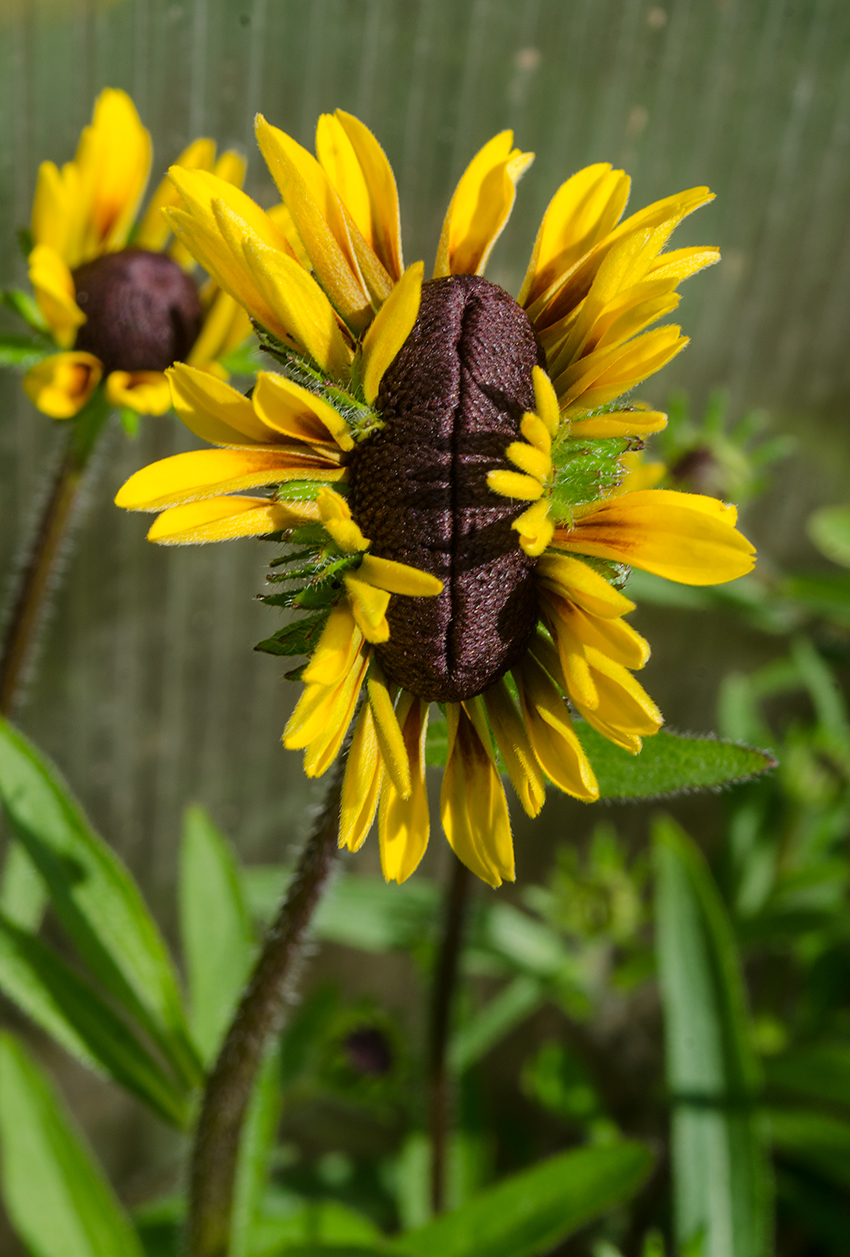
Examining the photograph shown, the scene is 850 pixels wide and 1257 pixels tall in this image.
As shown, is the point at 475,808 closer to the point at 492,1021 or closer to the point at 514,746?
the point at 514,746

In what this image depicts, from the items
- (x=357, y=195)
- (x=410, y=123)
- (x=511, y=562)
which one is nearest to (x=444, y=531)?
(x=511, y=562)

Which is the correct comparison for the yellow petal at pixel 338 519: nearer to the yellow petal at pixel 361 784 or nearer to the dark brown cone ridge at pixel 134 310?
the yellow petal at pixel 361 784

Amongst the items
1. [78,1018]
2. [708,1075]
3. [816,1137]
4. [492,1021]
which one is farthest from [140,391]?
[816,1137]

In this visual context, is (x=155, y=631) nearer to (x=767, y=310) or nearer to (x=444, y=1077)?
(x=444, y=1077)

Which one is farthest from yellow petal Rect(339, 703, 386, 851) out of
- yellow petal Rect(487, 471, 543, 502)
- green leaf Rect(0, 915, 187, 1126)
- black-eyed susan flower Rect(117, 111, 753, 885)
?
green leaf Rect(0, 915, 187, 1126)

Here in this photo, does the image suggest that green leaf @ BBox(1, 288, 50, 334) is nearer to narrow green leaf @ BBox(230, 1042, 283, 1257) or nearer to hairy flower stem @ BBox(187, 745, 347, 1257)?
hairy flower stem @ BBox(187, 745, 347, 1257)

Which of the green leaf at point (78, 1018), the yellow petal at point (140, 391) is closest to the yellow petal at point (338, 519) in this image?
the yellow petal at point (140, 391)
